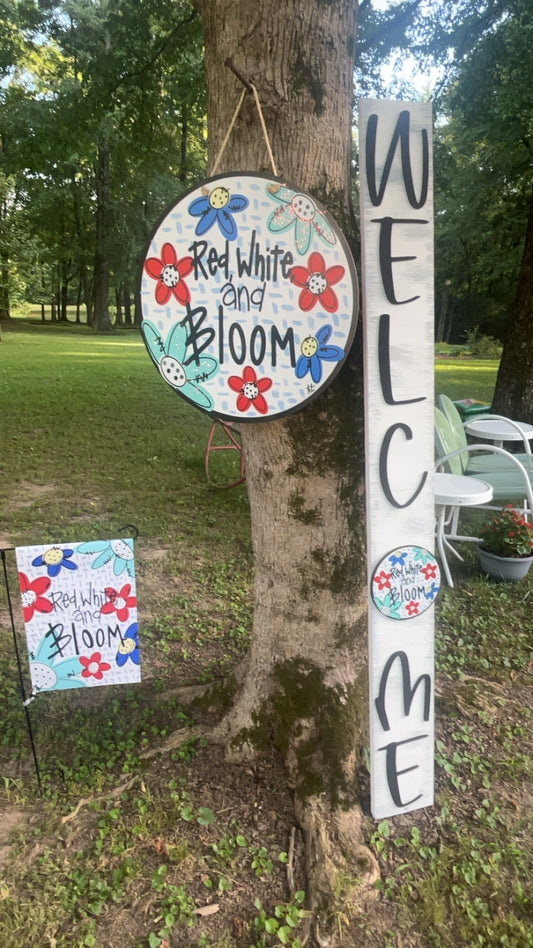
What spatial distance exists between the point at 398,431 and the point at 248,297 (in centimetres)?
55

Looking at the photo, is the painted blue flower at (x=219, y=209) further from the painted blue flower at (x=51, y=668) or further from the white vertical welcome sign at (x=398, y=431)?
the painted blue flower at (x=51, y=668)

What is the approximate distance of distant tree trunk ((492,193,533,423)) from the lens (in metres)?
6.67

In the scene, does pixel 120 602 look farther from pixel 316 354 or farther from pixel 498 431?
pixel 498 431

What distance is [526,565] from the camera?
3.80m

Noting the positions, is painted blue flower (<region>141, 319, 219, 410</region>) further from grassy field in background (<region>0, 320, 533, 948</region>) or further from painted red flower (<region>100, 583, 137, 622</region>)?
grassy field in background (<region>0, 320, 533, 948</region>)

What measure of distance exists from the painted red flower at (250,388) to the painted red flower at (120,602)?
87 centimetres

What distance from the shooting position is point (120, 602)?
2111 millimetres

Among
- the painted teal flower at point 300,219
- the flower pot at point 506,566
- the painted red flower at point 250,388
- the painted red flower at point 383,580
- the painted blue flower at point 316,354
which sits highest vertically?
the painted teal flower at point 300,219

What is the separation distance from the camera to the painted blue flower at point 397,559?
1.73 metres

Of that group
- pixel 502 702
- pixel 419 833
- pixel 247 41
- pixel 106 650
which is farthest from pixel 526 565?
pixel 247 41

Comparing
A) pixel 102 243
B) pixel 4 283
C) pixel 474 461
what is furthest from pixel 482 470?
pixel 102 243

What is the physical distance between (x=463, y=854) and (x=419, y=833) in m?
0.14

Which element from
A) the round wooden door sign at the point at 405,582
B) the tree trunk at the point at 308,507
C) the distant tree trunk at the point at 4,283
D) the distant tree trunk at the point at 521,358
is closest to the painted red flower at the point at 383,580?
the round wooden door sign at the point at 405,582

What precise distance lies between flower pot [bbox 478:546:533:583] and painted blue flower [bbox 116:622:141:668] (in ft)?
8.31
